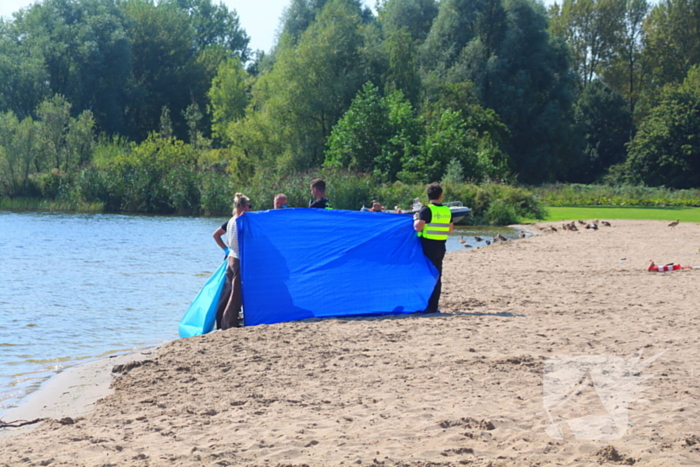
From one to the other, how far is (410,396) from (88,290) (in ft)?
38.3

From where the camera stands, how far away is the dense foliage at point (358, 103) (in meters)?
48.1

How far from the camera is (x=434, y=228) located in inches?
445

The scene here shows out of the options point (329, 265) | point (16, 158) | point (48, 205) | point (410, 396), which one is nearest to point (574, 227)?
point (329, 265)

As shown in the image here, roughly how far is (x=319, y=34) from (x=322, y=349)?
4789 cm

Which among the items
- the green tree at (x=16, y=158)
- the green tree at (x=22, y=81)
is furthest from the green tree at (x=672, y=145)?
the green tree at (x=22, y=81)

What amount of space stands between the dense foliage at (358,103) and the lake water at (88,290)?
14.3 meters

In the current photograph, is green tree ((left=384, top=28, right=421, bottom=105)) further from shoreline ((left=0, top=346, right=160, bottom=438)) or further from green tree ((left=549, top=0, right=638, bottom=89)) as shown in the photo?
shoreline ((left=0, top=346, right=160, bottom=438))

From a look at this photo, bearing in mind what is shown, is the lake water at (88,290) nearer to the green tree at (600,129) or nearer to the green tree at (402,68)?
the green tree at (402,68)

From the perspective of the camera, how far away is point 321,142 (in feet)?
174

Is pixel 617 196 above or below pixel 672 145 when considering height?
below

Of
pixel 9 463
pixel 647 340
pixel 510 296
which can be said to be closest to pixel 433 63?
pixel 510 296

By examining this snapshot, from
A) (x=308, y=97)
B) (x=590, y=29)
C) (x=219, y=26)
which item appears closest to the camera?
(x=308, y=97)

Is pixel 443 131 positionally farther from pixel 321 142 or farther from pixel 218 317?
pixel 218 317

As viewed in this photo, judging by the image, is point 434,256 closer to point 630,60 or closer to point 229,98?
point 229,98
